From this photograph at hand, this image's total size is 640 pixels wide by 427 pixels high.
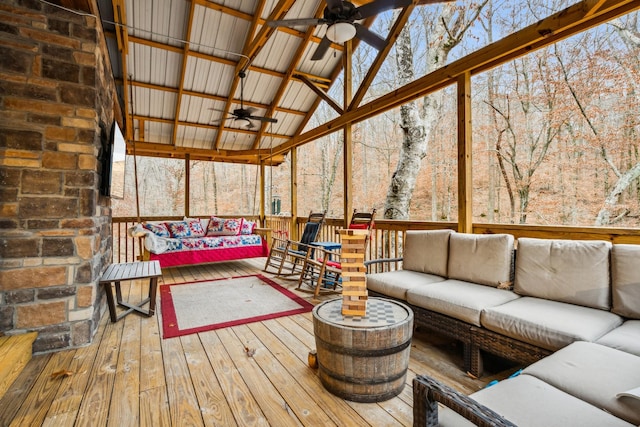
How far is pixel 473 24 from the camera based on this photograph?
6004mm

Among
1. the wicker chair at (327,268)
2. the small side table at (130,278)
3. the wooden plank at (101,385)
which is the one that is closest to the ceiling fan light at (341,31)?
the wicker chair at (327,268)

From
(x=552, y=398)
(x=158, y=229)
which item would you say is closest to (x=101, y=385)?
(x=552, y=398)

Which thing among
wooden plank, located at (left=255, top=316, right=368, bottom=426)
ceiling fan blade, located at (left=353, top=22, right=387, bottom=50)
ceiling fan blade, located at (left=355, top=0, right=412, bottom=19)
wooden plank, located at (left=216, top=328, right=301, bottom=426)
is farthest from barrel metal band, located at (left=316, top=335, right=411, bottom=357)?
ceiling fan blade, located at (left=353, top=22, right=387, bottom=50)

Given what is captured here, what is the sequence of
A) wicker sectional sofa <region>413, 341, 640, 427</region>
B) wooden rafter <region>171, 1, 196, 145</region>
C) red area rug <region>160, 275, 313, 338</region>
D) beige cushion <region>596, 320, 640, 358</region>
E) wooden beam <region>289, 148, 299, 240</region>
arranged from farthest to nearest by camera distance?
wooden beam <region>289, 148, 299, 240</region> < wooden rafter <region>171, 1, 196, 145</region> < red area rug <region>160, 275, 313, 338</region> < beige cushion <region>596, 320, 640, 358</region> < wicker sectional sofa <region>413, 341, 640, 427</region>

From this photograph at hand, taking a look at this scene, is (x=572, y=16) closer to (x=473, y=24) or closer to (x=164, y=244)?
(x=473, y=24)

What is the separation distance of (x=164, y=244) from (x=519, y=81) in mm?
7364

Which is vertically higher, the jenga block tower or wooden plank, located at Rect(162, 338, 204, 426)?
the jenga block tower

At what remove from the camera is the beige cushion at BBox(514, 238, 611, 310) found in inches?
77.2

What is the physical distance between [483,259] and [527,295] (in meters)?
0.41

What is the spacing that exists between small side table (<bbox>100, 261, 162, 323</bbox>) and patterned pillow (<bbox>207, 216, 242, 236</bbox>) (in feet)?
8.13

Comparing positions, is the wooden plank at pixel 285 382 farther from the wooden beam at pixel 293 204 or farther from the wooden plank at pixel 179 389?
the wooden beam at pixel 293 204

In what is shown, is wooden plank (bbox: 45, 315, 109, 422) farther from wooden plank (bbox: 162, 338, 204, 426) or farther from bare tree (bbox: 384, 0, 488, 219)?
bare tree (bbox: 384, 0, 488, 219)

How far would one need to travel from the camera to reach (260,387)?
196cm

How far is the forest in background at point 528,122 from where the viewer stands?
4.91 metres
